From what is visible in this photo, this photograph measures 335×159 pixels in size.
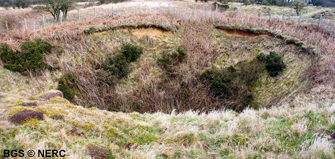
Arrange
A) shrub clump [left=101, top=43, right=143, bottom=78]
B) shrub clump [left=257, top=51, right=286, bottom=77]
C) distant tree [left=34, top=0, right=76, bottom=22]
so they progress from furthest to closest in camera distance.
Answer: distant tree [left=34, top=0, right=76, bottom=22] → shrub clump [left=257, top=51, right=286, bottom=77] → shrub clump [left=101, top=43, right=143, bottom=78]

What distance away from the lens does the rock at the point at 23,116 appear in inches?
145

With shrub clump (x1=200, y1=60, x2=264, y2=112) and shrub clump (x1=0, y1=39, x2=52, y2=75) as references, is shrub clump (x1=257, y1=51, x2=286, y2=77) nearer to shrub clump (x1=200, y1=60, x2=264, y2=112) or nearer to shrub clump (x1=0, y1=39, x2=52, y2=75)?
shrub clump (x1=200, y1=60, x2=264, y2=112)

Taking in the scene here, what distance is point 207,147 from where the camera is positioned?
423cm

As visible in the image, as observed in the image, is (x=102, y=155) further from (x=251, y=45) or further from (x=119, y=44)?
(x=251, y=45)

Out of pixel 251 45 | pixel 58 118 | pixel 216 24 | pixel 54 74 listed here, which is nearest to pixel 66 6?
pixel 54 74

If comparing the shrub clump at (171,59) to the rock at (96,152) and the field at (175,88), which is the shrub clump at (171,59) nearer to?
the field at (175,88)

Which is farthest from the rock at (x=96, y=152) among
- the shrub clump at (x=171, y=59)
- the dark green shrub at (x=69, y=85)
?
the shrub clump at (x=171, y=59)

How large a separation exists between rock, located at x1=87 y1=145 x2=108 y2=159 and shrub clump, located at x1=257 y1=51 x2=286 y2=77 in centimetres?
1301

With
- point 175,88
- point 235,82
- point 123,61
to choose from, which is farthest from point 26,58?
point 235,82

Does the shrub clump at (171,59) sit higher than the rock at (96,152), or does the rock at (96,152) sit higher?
the shrub clump at (171,59)

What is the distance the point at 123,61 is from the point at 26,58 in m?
5.38

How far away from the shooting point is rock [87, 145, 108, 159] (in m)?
Result: 3.33

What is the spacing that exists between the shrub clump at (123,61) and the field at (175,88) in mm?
77

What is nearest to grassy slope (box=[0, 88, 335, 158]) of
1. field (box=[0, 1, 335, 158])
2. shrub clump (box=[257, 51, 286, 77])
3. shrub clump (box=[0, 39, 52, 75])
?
field (box=[0, 1, 335, 158])
